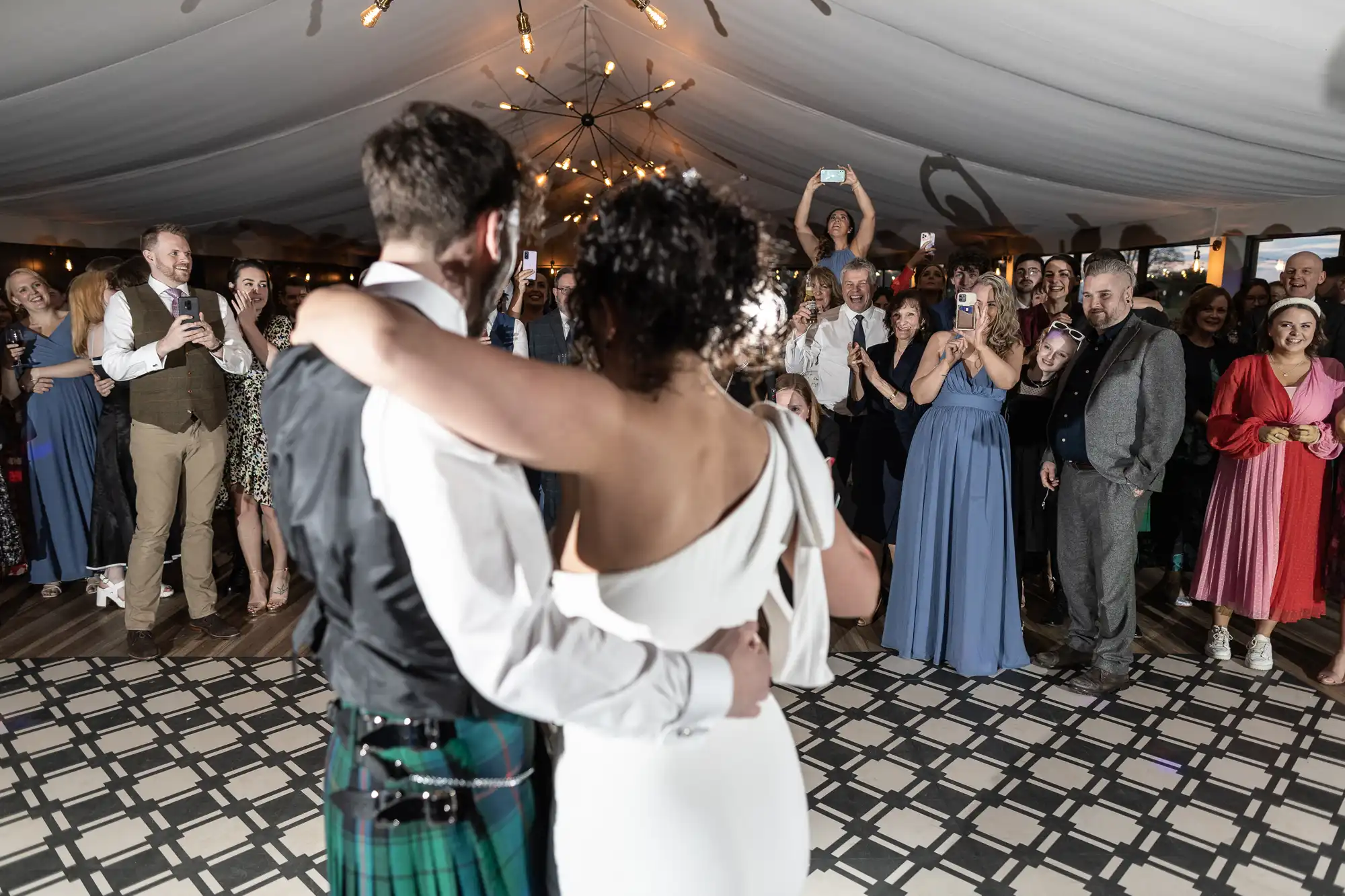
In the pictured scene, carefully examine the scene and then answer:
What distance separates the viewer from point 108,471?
Answer: 385cm

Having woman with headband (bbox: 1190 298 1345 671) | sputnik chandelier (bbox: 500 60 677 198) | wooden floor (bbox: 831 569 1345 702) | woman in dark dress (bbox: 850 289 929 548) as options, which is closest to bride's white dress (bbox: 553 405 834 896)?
wooden floor (bbox: 831 569 1345 702)

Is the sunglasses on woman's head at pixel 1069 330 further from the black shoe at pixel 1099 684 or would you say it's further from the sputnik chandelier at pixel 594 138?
the sputnik chandelier at pixel 594 138

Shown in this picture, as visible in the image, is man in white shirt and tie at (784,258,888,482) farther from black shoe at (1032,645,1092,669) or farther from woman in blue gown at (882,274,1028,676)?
black shoe at (1032,645,1092,669)

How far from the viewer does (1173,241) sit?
555cm

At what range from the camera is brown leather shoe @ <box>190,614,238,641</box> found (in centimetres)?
351

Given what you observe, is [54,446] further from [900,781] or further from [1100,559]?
[1100,559]

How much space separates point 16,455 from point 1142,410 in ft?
16.4

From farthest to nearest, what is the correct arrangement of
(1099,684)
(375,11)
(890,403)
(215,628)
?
(890,403) < (375,11) < (215,628) < (1099,684)

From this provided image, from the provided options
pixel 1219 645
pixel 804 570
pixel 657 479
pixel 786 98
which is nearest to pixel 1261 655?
pixel 1219 645

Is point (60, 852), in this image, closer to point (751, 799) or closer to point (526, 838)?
point (526, 838)

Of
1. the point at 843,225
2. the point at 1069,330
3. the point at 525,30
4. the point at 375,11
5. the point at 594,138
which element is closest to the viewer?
the point at 1069,330

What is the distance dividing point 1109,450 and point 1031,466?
920 mm

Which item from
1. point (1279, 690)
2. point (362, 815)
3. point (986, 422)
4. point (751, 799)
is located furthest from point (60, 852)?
point (1279, 690)

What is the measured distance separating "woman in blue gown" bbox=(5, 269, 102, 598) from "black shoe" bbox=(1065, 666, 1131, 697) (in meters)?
4.30
